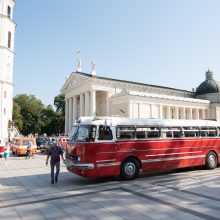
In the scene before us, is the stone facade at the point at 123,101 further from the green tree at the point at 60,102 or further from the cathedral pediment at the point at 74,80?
the green tree at the point at 60,102

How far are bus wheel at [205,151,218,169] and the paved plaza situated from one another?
2.16 metres

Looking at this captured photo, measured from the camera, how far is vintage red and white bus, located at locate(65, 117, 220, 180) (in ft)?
37.3

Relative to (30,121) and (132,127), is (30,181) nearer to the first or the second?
(132,127)

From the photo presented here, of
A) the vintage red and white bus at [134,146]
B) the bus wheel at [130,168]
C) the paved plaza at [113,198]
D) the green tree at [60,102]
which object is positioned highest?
the green tree at [60,102]

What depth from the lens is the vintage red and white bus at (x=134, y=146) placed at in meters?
11.4

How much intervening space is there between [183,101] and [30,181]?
50946mm

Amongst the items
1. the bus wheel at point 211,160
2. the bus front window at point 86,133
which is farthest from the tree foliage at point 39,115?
the bus front window at point 86,133

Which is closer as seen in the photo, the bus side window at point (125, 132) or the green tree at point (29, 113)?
the bus side window at point (125, 132)

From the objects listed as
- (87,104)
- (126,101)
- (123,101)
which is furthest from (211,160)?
(87,104)

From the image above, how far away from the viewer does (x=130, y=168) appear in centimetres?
1232

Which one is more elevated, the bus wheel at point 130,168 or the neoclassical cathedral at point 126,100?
the neoclassical cathedral at point 126,100

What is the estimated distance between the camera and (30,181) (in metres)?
12.3

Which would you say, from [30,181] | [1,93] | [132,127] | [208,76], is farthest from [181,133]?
[208,76]

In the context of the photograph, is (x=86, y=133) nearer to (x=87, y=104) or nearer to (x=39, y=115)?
(x=87, y=104)
